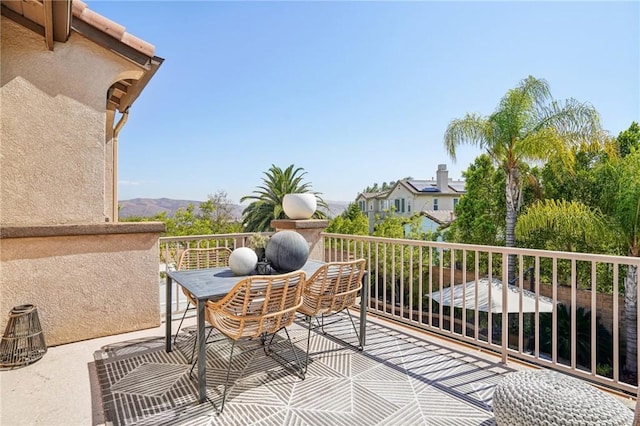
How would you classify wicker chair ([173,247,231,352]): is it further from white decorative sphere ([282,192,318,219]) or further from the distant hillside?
the distant hillside

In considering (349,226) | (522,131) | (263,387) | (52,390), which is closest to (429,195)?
(349,226)

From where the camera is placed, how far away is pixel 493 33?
7.07 metres

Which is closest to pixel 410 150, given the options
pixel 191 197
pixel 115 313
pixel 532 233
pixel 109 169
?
pixel 532 233

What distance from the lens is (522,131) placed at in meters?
11.3

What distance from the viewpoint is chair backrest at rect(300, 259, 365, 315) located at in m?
3.00

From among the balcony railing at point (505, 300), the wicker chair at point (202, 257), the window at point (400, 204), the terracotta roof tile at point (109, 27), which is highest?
the terracotta roof tile at point (109, 27)

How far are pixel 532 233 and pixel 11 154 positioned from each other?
580 inches

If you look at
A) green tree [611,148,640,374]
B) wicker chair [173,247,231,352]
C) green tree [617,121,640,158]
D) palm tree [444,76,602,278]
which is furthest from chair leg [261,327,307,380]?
green tree [617,121,640,158]

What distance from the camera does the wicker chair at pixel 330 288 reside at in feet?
9.81

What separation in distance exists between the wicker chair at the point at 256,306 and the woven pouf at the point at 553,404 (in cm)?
149

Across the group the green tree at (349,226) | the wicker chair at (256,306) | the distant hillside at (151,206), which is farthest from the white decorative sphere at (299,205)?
the green tree at (349,226)

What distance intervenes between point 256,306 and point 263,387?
2.31ft

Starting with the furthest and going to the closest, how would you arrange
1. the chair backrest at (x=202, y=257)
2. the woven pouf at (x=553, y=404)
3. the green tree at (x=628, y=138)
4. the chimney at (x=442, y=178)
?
the chimney at (x=442, y=178) → the green tree at (x=628, y=138) → the chair backrest at (x=202, y=257) → the woven pouf at (x=553, y=404)

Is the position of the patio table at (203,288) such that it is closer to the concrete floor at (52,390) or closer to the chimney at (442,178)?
the concrete floor at (52,390)
